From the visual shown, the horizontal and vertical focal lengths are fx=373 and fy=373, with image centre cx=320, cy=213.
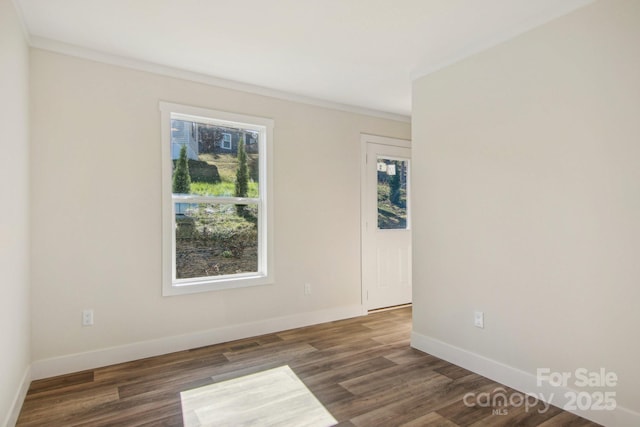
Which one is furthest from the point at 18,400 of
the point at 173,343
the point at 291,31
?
the point at 291,31

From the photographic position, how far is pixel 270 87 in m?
3.74

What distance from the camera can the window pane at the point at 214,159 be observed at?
3.41 m

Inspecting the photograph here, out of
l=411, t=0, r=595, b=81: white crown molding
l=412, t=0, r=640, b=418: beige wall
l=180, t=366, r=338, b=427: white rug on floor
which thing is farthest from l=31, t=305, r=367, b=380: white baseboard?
l=411, t=0, r=595, b=81: white crown molding

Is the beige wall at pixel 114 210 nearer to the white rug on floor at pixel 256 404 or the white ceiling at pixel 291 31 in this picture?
the white ceiling at pixel 291 31

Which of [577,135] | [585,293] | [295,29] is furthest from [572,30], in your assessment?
[295,29]

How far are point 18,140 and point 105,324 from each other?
1499 millimetres

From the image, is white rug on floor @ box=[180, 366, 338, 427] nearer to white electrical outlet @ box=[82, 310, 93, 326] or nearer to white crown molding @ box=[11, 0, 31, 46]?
white electrical outlet @ box=[82, 310, 93, 326]

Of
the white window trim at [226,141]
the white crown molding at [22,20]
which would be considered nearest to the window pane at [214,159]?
the white window trim at [226,141]

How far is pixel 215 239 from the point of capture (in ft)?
11.8

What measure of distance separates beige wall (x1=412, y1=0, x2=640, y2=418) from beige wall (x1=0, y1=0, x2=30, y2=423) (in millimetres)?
2890

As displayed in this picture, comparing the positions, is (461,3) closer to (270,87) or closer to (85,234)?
(270,87)

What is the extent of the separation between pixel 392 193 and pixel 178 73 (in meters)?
2.84

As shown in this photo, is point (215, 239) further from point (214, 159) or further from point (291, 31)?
point (291, 31)

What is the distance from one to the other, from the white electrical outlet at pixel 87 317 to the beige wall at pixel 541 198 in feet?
8.93
